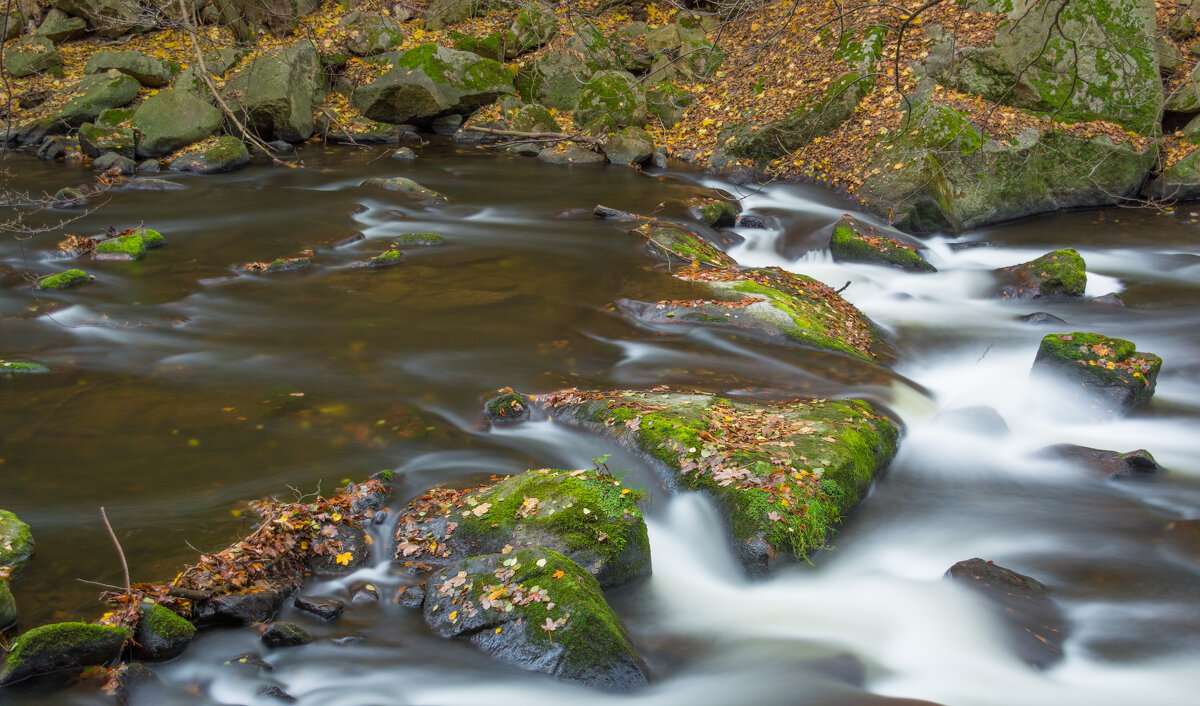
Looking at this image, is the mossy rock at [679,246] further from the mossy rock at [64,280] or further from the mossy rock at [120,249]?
the mossy rock at [64,280]

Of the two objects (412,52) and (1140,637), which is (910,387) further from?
(412,52)

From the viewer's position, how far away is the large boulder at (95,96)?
672 inches

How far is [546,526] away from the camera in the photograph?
5199 mm

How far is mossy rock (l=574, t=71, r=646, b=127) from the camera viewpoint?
17969mm

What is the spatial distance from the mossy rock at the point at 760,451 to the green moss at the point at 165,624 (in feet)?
10.4

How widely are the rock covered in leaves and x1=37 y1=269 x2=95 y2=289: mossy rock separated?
6422mm

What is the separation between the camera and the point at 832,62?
16.3 metres

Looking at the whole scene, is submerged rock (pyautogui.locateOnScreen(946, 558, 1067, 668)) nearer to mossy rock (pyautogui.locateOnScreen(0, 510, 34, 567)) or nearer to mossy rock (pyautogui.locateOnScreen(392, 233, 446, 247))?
mossy rock (pyautogui.locateOnScreen(0, 510, 34, 567))

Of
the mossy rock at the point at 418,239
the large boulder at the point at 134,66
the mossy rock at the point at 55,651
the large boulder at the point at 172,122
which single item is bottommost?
the mossy rock at the point at 418,239

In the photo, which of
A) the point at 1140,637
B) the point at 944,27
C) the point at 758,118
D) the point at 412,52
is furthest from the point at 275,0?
the point at 1140,637

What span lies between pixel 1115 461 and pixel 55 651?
24.0ft

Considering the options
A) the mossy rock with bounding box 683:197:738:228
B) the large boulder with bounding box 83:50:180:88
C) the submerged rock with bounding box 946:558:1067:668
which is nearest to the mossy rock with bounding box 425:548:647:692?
the submerged rock with bounding box 946:558:1067:668

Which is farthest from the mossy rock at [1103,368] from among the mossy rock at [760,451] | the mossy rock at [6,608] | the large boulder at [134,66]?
the large boulder at [134,66]

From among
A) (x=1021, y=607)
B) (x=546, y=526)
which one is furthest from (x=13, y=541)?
(x=1021, y=607)
